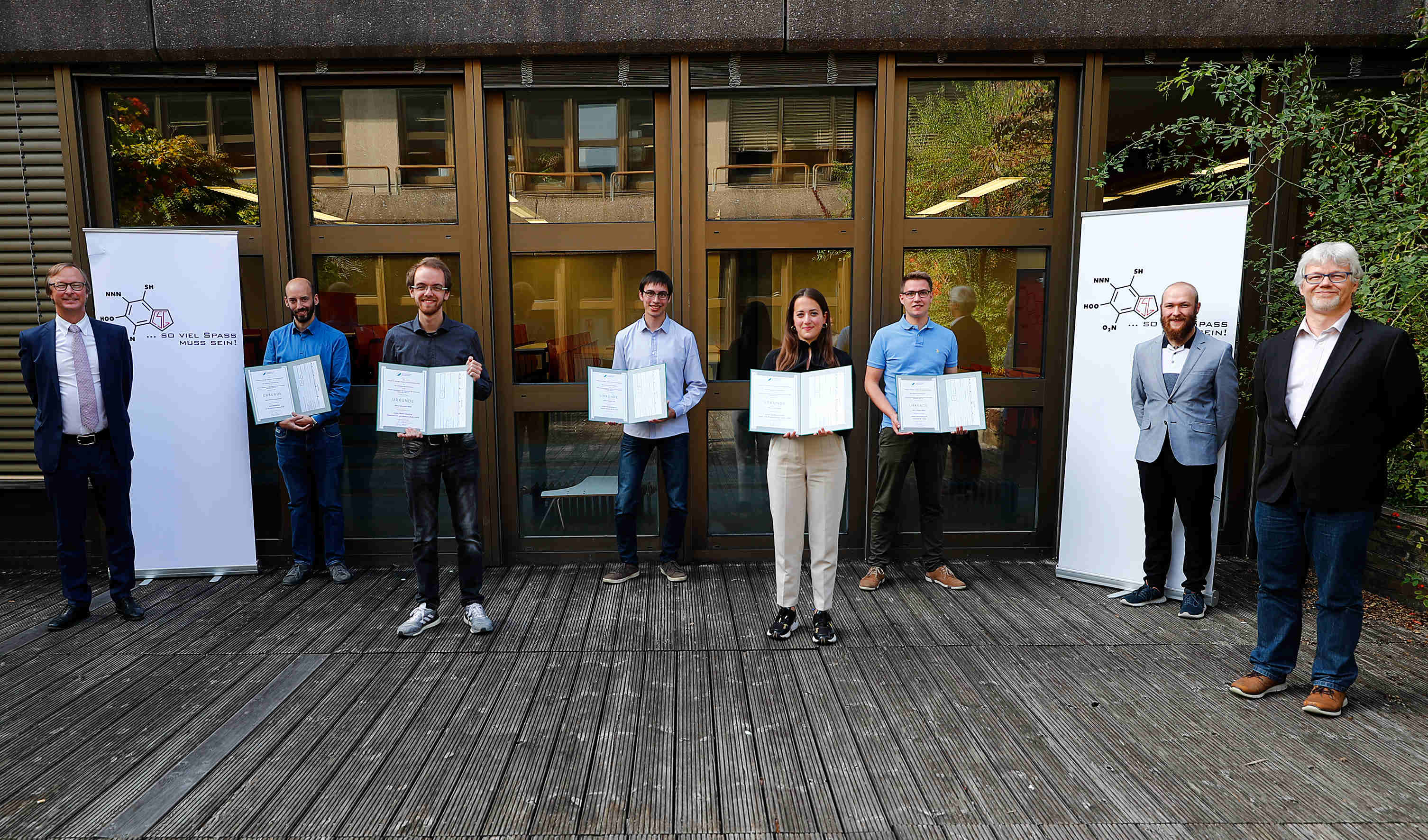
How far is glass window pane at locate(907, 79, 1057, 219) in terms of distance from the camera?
4988 mm

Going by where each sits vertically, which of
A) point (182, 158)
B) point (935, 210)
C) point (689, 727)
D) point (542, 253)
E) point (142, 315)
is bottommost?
point (689, 727)

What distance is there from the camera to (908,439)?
4.67m

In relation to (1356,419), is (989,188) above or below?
above

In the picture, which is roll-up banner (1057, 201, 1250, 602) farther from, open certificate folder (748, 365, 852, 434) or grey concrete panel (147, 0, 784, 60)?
grey concrete panel (147, 0, 784, 60)

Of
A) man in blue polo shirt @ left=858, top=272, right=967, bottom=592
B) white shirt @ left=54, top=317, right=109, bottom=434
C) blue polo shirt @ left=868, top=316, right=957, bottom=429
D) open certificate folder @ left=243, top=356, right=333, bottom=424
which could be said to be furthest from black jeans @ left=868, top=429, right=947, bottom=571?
white shirt @ left=54, top=317, right=109, bottom=434

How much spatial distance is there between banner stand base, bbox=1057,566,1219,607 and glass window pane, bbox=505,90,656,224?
136 inches

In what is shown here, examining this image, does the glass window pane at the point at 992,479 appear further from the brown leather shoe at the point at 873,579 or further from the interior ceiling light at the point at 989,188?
the interior ceiling light at the point at 989,188

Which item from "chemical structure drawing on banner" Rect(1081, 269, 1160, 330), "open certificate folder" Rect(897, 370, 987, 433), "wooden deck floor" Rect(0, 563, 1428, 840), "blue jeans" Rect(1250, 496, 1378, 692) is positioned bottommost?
"wooden deck floor" Rect(0, 563, 1428, 840)

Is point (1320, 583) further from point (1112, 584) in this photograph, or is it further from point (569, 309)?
point (569, 309)

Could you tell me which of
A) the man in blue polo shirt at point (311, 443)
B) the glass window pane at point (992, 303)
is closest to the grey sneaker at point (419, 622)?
the man in blue polo shirt at point (311, 443)

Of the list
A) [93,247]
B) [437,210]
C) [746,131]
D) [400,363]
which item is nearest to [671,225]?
[746,131]

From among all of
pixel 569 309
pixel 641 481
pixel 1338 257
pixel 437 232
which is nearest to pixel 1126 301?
pixel 1338 257

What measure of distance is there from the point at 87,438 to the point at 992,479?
5309 mm

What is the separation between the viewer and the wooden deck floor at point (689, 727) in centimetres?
252
